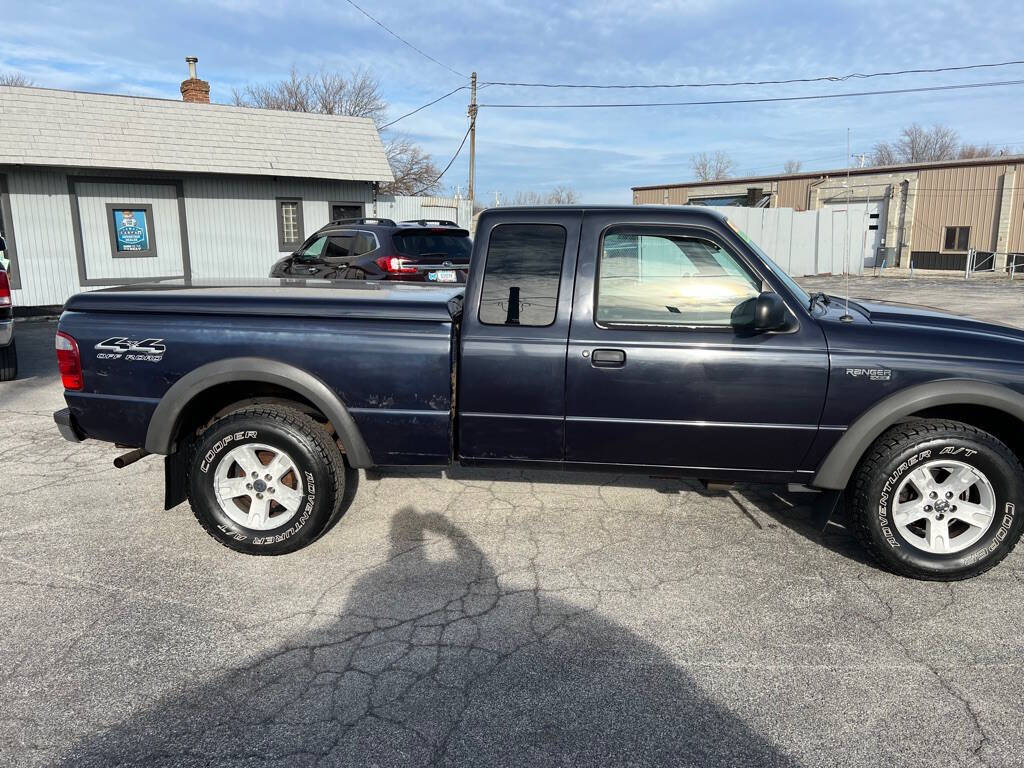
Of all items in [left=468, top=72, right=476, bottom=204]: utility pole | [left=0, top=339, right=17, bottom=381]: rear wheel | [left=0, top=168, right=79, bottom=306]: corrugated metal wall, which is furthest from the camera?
[left=468, top=72, right=476, bottom=204]: utility pole

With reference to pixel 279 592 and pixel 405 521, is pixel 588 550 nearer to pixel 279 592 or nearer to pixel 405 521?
pixel 405 521

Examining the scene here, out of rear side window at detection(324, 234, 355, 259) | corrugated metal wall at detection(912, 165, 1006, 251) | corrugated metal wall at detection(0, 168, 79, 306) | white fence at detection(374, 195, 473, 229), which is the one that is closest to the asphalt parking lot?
rear side window at detection(324, 234, 355, 259)

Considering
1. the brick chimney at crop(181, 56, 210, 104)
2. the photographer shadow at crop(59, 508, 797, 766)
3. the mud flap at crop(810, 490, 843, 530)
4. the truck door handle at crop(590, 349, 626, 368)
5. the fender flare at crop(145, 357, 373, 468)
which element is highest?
the brick chimney at crop(181, 56, 210, 104)

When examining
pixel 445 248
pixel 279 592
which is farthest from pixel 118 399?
pixel 445 248

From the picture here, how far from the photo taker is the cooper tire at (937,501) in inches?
142

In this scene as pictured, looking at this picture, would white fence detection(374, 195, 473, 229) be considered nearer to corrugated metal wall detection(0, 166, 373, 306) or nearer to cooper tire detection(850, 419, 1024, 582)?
corrugated metal wall detection(0, 166, 373, 306)

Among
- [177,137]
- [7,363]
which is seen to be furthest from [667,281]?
[177,137]

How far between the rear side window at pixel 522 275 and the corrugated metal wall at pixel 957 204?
37192 millimetres

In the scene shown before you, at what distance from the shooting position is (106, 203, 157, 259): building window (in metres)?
15.8

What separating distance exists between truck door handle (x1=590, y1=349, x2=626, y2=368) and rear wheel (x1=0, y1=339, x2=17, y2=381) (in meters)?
7.96

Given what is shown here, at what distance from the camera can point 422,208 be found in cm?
2097

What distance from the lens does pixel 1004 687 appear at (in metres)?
2.87

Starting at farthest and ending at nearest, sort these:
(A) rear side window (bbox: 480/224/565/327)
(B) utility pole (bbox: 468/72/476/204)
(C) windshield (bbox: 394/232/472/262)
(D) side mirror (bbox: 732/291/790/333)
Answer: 1. (B) utility pole (bbox: 468/72/476/204)
2. (C) windshield (bbox: 394/232/472/262)
3. (A) rear side window (bbox: 480/224/565/327)
4. (D) side mirror (bbox: 732/291/790/333)

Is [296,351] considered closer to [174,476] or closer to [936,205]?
[174,476]
